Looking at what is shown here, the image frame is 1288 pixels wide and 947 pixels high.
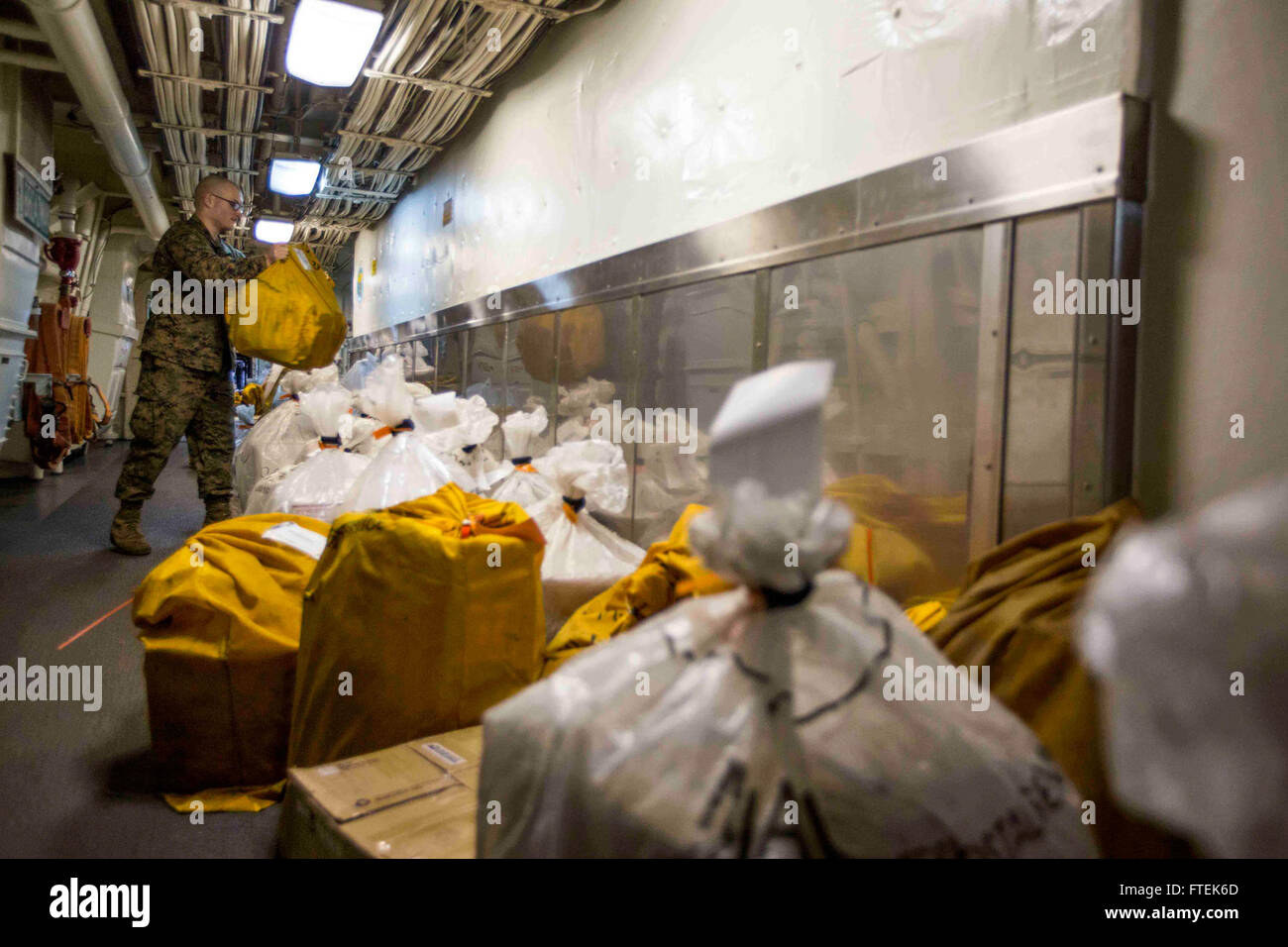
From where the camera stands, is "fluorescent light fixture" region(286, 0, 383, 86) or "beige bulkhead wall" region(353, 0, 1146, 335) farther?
"fluorescent light fixture" region(286, 0, 383, 86)

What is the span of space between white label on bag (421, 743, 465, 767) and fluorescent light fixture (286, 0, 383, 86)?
9.47 ft

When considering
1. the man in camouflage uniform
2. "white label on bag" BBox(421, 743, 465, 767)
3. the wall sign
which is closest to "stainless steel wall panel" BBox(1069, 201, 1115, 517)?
"white label on bag" BBox(421, 743, 465, 767)

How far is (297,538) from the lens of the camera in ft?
6.59

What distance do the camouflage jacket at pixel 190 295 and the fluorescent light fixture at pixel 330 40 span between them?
0.91 metres

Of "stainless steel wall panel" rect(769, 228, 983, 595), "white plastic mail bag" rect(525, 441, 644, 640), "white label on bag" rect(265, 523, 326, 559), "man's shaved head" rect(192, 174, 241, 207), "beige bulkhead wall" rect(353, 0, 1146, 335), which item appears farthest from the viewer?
"man's shaved head" rect(192, 174, 241, 207)

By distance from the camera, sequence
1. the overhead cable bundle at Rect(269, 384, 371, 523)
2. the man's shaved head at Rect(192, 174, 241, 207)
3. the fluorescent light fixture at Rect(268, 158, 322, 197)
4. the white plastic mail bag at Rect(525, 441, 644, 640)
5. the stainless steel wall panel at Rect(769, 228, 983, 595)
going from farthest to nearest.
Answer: the fluorescent light fixture at Rect(268, 158, 322, 197) < the man's shaved head at Rect(192, 174, 241, 207) < the overhead cable bundle at Rect(269, 384, 371, 523) < the white plastic mail bag at Rect(525, 441, 644, 640) < the stainless steel wall panel at Rect(769, 228, 983, 595)

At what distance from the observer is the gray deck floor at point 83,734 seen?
1.63m

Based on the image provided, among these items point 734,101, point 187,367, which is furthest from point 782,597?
point 187,367

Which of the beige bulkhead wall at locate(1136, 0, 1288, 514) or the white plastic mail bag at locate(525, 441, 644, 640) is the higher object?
the beige bulkhead wall at locate(1136, 0, 1288, 514)

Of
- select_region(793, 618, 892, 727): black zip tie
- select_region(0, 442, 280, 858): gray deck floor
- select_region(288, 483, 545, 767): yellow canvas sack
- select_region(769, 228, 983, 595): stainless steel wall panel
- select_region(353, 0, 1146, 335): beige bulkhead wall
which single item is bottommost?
select_region(0, 442, 280, 858): gray deck floor

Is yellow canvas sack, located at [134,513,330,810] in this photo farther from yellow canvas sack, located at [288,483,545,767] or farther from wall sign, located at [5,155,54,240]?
wall sign, located at [5,155,54,240]

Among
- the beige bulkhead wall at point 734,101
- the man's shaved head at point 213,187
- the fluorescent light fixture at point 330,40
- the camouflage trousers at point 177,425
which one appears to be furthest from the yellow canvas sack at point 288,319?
the beige bulkhead wall at point 734,101

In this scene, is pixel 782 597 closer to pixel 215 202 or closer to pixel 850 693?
pixel 850 693

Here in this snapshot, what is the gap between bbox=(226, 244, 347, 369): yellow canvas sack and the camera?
3.59 metres
